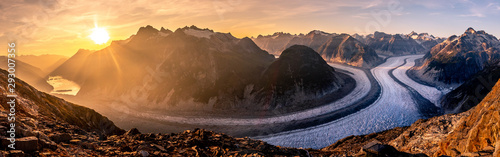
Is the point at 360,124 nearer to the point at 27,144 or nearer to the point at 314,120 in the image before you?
the point at 314,120

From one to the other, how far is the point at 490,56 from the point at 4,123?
182m

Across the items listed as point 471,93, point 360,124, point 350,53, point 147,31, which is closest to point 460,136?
point 360,124

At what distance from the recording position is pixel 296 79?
80.9m

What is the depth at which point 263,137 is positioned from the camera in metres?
53.3

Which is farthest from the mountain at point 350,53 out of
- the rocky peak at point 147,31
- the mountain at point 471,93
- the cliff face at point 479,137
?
the cliff face at point 479,137

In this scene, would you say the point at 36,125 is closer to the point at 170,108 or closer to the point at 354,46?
the point at 170,108

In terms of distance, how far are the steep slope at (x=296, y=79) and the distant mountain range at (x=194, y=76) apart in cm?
27

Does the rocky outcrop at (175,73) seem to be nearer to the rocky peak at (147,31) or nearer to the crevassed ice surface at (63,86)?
the rocky peak at (147,31)

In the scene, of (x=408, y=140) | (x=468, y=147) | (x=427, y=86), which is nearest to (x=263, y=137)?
(x=408, y=140)

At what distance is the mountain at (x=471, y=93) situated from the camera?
57.3 m

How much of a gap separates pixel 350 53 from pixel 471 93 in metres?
109

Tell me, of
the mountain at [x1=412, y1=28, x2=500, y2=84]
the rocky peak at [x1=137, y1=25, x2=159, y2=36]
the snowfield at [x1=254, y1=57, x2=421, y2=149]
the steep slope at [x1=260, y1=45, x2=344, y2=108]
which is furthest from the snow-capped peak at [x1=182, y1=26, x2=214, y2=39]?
the mountain at [x1=412, y1=28, x2=500, y2=84]

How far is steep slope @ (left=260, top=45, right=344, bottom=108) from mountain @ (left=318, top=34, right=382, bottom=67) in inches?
2674

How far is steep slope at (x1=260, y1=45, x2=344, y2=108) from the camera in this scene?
74.5m
